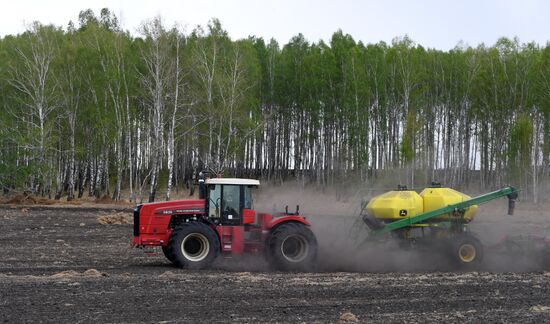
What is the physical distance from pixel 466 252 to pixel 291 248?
4100mm

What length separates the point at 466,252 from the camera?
659 inches

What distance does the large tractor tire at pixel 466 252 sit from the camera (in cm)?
1666

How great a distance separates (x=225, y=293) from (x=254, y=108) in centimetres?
3516

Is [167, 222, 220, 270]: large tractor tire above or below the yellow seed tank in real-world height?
below

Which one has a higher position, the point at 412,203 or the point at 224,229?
the point at 412,203

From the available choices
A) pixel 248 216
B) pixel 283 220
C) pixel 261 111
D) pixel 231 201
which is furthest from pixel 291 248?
pixel 261 111

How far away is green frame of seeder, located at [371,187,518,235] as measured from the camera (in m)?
17.1

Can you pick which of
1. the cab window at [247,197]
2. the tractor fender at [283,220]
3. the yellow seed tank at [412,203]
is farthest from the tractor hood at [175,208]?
the yellow seed tank at [412,203]

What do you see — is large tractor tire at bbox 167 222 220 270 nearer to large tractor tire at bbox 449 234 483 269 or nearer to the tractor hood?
the tractor hood

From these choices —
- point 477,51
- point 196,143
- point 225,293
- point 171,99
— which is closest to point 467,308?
point 225,293

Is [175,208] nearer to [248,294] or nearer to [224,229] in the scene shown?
[224,229]

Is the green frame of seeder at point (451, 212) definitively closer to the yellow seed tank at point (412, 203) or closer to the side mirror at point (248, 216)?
the yellow seed tank at point (412, 203)

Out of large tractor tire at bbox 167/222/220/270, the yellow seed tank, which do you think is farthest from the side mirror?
the yellow seed tank

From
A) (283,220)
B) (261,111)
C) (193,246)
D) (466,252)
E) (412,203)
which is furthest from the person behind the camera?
(261,111)
